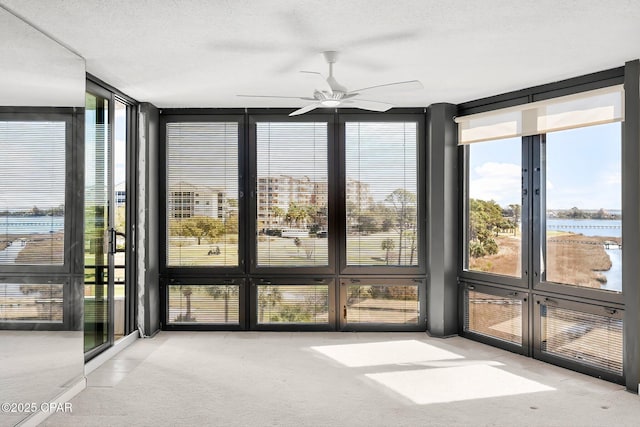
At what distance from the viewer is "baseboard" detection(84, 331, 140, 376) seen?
4.10 meters

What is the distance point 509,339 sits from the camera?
4.80m

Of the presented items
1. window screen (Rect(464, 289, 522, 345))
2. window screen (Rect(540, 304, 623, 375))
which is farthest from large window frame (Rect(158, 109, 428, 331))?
window screen (Rect(540, 304, 623, 375))

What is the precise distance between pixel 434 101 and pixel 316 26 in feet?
8.01

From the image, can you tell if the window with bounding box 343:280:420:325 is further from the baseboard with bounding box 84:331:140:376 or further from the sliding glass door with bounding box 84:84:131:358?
the sliding glass door with bounding box 84:84:131:358

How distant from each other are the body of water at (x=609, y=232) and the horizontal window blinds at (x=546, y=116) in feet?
2.70

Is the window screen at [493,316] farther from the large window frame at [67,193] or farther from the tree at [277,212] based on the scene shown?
the large window frame at [67,193]

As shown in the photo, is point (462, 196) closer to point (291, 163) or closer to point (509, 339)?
point (509, 339)

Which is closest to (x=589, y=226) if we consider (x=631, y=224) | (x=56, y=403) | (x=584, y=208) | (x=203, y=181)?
(x=584, y=208)

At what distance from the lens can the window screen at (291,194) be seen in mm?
5527

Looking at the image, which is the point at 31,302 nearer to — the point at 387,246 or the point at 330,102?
the point at 330,102

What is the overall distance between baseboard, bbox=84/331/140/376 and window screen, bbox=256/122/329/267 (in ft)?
5.00

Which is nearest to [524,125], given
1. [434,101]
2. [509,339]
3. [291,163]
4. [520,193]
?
[520,193]

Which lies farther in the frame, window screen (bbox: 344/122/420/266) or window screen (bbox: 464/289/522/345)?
window screen (bbox: 344/122/420/266)

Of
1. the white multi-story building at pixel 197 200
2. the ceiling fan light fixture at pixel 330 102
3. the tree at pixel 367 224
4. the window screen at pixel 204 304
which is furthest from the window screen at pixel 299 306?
the ceiling fan light fixture at pixel 330 102
